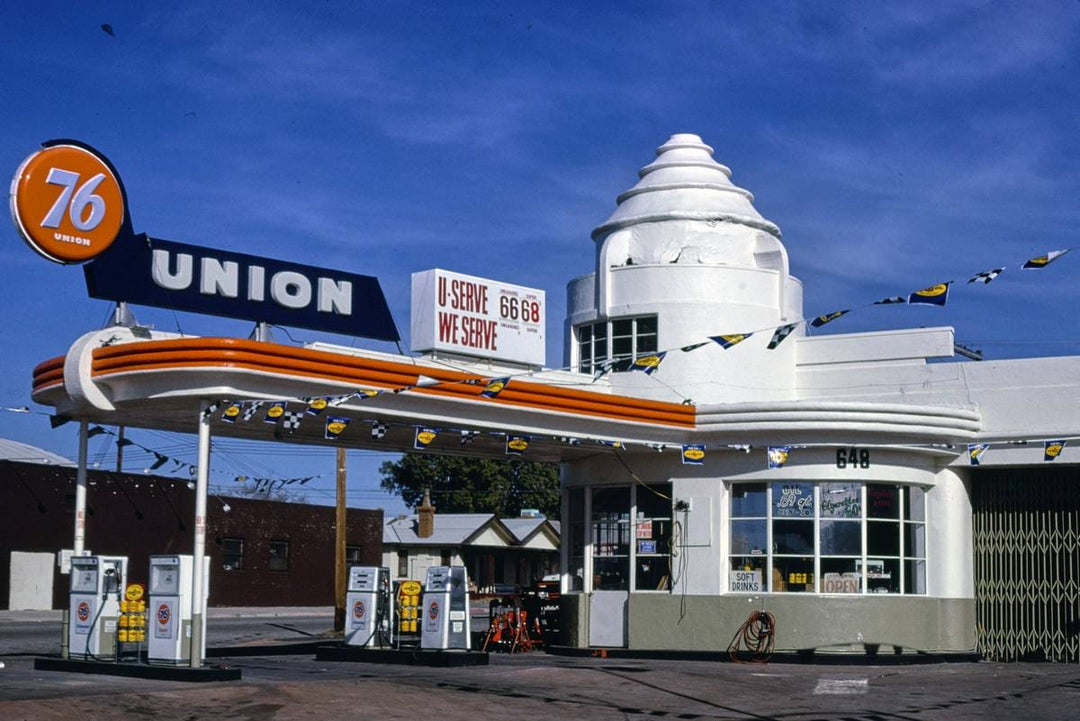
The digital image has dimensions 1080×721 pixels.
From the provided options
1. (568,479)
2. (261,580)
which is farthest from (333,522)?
(568,479)

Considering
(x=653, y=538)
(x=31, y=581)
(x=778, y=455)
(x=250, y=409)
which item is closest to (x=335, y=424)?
(x=250, y=409)

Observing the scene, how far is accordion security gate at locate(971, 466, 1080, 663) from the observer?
2605cm

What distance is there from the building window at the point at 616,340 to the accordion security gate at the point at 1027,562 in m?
6.82

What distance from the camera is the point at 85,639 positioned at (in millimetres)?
20328

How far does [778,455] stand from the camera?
25312 millimetres

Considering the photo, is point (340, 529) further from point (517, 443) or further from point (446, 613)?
point (446, 613)

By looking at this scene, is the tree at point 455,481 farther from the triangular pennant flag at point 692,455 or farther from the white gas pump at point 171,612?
the white gas pump at point 171,612

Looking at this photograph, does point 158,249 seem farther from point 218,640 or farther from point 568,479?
point 218,640

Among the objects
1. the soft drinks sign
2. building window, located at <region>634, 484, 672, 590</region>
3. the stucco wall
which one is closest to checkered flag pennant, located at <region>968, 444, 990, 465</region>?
the stucco wall

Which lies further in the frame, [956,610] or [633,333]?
[633,333]

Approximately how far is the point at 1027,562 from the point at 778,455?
17.9 feet

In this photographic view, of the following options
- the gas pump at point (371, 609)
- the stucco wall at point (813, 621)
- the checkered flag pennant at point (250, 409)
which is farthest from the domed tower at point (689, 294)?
the checkered flag pennant at point (250, 409)

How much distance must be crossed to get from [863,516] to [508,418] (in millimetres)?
6908

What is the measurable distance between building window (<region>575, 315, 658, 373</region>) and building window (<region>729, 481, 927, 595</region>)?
3951 millimetres
